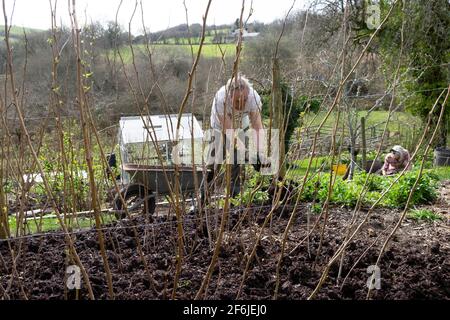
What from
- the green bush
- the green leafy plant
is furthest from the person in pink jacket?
the green leafy plant

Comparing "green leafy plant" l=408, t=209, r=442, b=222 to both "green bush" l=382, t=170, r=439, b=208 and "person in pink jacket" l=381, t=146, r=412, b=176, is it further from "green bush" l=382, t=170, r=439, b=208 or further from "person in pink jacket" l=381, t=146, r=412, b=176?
"person in pink jacket" l=381, t=146, r=412, b=176

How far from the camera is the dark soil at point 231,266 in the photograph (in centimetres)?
A: 277

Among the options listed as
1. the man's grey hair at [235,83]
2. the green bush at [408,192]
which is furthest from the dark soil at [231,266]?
the green bush at [408,192]

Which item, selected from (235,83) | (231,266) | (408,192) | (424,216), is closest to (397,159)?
(408,192)

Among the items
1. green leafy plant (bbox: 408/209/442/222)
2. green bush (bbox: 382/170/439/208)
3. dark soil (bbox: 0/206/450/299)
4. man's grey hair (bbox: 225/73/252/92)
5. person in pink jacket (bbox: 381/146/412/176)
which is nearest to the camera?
man's grey hair (bbox: 225/73/252/92)

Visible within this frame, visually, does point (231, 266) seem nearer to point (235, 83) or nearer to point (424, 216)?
point (235, 83)

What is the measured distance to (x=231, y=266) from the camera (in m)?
3.17

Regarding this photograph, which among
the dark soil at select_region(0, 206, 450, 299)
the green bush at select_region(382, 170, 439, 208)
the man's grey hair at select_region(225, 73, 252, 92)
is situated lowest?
the green bush at select_region(382, 170, 439, 208)

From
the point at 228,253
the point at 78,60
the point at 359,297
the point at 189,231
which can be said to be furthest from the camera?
the point at 189,231

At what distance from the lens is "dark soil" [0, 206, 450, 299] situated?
9.09 feet
